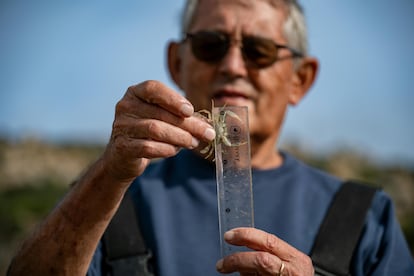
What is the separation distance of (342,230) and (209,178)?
1051 millimetres

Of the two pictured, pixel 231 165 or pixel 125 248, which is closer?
pixel 231 165

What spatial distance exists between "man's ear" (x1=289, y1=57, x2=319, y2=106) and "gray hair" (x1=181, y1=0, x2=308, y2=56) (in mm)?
99

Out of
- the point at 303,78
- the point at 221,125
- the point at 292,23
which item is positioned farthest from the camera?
the point at 303,78

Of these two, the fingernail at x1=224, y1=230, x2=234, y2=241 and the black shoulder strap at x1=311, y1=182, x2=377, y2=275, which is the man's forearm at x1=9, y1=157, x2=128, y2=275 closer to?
the fingernail at x1=224, y1=230, x2=234, y2=241

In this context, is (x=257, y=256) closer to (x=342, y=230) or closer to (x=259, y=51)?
(x=342, y=230)

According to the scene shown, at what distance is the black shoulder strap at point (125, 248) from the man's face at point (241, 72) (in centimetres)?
112

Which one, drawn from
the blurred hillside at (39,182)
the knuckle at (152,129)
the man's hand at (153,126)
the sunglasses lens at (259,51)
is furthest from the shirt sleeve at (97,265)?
the blurred hillside at (39,182)

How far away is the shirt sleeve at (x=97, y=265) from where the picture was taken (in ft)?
10.3

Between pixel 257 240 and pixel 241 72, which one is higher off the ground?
pixel 241 72

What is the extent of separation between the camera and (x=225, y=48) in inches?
149

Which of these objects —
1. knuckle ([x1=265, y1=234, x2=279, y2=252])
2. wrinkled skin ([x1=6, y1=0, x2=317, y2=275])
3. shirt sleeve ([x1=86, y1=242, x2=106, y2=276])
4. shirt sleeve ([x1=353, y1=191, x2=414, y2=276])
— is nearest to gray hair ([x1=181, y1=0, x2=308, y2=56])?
wrinkled skin ([x1=6, y1=0, x2=317, y2=275])

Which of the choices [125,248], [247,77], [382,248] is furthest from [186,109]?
[382,248]

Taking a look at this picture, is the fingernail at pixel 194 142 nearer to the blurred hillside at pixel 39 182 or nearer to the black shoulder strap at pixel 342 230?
the black shoulder strap at pixel 342 230

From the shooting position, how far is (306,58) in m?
4.41
